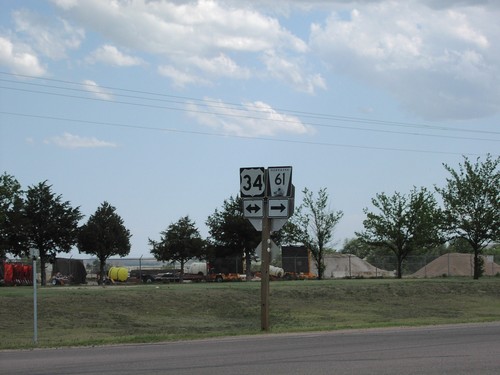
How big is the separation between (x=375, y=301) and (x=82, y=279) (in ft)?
93.6

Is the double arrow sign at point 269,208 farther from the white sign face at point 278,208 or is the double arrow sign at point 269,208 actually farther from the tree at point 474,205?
the tree at point 474,205

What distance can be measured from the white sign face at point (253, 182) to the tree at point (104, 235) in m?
37.9

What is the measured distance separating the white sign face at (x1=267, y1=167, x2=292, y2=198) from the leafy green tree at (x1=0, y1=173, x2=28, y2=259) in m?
33.6

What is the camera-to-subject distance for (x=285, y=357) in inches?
524

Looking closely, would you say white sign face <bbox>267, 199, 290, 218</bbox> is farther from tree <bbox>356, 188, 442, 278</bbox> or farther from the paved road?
tree <bbox>356, 188, 442, 278</bbox>

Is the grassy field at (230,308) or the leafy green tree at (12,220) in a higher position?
the leafy green tree at (12,220)

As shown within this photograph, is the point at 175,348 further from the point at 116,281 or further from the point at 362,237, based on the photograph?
the point at 116,281

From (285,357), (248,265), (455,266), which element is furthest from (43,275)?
(455,266)

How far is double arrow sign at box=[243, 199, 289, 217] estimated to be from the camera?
2116 centimetres

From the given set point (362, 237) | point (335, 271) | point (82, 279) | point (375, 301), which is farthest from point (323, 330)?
point (335, 271)

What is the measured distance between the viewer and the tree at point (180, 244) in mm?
62969

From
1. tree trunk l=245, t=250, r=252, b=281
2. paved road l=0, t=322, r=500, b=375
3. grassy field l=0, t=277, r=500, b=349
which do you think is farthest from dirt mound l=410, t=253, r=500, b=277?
paved road l=0, t=322, r=500, b=375

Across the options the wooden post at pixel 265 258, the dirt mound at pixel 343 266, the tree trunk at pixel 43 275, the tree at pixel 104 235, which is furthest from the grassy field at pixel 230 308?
the dirt mound at pixel 343 266

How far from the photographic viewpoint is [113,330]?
2642cm
